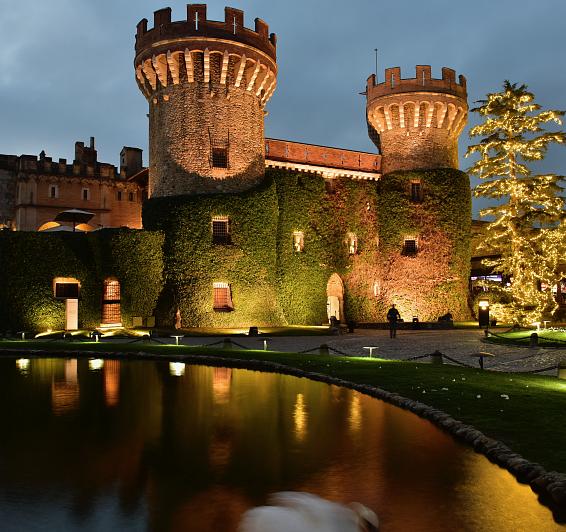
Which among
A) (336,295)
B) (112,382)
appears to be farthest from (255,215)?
(112,382)

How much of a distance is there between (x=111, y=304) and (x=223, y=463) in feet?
77.1

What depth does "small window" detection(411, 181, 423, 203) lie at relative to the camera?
37.5 metres

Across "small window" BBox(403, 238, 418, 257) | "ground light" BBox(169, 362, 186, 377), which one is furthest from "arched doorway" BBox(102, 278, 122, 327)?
"small window" BBox(403, 238, 418, 257)

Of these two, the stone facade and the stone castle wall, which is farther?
the stone facade

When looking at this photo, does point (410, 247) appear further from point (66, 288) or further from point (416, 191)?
point (66, 288)

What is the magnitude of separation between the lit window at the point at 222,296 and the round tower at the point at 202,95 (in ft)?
16.8

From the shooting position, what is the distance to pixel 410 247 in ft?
123

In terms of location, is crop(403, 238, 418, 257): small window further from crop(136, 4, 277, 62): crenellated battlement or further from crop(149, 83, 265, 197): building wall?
crop(136, 4, 277, 62): crenellated battlement

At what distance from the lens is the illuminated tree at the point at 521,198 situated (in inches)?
1158

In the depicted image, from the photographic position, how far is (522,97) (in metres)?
30.8

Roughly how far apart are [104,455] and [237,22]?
91.8 feet

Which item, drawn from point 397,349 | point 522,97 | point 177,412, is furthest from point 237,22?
point 177,412

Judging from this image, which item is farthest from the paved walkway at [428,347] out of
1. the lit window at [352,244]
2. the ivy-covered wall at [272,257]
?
the lit window at [352,244]

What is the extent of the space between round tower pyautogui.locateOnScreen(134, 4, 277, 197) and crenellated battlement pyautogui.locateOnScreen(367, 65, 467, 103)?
896cm
